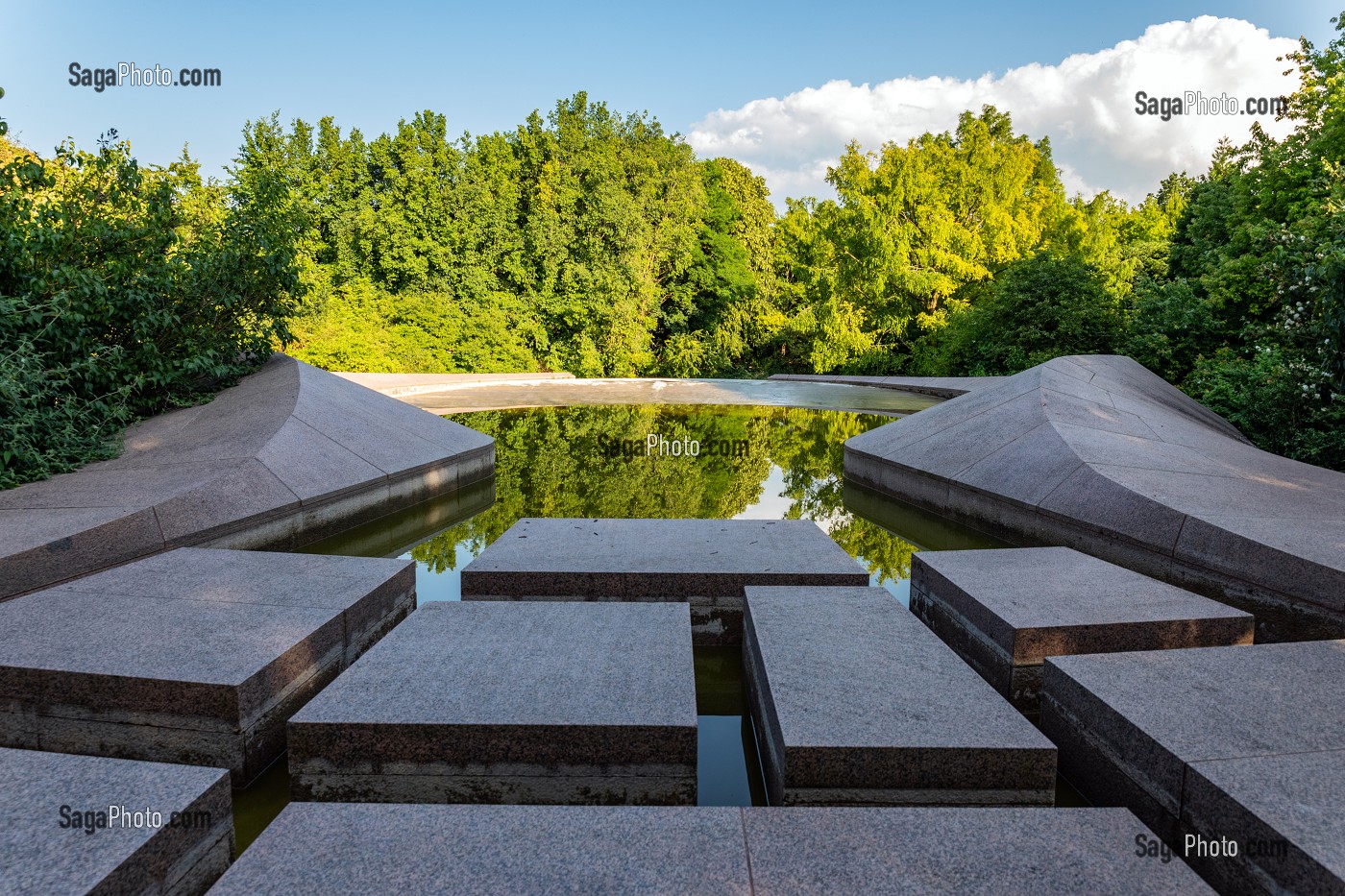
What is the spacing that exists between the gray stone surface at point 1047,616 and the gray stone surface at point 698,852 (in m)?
1.41

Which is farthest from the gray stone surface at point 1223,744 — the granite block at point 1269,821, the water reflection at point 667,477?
the water reflection at point 667,477

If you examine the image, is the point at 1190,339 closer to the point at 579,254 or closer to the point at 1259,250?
the point at 1259,250

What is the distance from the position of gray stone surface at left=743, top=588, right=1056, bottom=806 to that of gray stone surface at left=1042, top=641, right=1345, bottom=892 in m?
0.37

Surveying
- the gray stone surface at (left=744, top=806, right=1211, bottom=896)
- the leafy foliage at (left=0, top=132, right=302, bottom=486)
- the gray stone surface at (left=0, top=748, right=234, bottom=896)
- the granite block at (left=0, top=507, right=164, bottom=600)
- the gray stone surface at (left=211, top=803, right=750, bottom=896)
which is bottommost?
the gray stone surface at (left=744, top=806, right=1211, bottom=896)

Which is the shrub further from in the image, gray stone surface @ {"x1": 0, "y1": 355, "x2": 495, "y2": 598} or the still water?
gray stone surface @ {"x1": 0, "y1": 355, "x2": 495, "y2": 598}

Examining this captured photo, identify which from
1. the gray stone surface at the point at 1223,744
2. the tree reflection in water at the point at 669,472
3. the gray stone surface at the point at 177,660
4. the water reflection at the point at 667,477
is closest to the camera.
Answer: the gray stone surface at the point at 1223,744

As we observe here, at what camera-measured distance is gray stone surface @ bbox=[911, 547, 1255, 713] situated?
3.80 meters

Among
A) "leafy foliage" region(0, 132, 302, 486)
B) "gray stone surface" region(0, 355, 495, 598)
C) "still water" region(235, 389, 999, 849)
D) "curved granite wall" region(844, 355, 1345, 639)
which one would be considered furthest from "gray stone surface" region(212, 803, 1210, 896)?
"leafy foliage" region(0, 132, 302, 486)

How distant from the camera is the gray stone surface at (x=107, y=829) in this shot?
2.03 metres

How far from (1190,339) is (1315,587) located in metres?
13.6

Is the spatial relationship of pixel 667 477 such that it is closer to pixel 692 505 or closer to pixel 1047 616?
pixel 692 505

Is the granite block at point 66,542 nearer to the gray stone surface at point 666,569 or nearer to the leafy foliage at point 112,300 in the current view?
the leafy foliage at point 112,300

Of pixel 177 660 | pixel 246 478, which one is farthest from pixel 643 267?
pixel 177 660

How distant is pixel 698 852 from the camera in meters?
2.26
